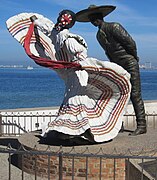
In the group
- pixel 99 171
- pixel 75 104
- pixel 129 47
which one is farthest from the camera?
pixel 129 47

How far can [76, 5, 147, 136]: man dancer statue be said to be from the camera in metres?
7.90

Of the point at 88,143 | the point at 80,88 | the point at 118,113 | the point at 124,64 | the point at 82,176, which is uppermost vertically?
the point at 124,64

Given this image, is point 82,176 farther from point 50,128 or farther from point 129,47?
point 129,47

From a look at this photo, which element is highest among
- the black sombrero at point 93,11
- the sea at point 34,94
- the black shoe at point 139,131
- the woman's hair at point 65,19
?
the black sombrero at point 93,11

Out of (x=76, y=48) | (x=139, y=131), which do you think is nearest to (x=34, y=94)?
(x=139, y=131)

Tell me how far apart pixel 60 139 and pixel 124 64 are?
2.01 metres

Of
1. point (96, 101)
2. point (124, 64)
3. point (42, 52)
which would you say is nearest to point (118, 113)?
point (96, 101)

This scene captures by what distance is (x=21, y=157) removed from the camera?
7.73m

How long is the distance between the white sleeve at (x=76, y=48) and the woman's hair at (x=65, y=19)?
393 millimetres

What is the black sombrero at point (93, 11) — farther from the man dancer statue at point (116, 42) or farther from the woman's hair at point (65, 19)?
the woman's hair at point (65, 19)

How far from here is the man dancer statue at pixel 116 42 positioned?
790 centimetres

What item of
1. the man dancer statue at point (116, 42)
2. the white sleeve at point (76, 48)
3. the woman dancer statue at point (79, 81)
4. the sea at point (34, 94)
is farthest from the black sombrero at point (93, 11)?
the sea at point (34, 94)

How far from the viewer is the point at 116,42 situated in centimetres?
803

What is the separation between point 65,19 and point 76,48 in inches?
28.1
